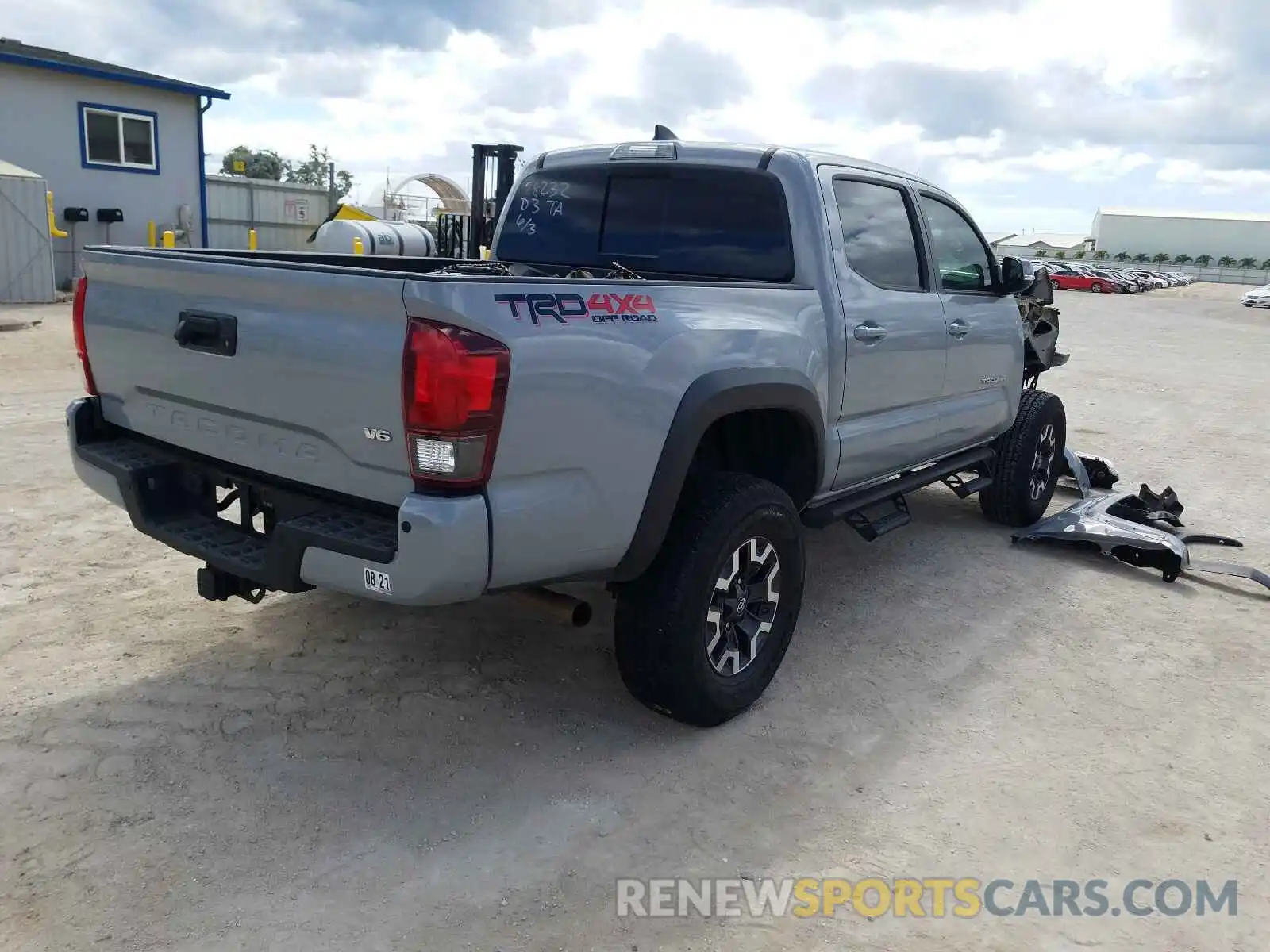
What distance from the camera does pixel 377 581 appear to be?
2.77 meters

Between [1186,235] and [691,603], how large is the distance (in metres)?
112

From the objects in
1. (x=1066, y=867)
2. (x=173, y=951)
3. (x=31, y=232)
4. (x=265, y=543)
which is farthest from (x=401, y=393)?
(x=31, y=232)

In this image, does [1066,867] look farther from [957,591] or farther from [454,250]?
[454,250]

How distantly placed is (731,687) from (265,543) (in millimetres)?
1643

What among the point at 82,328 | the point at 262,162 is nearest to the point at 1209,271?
the point at 262,162

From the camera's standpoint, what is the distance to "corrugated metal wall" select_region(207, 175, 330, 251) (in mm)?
23188

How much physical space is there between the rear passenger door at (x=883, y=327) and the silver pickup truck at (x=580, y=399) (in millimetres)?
16

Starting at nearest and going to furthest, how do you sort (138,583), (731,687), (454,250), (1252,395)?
(731,687) → (138,583) → (1252,395) → (454,250)

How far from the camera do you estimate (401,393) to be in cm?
266

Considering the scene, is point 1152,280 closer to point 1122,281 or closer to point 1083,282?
point 1122,281

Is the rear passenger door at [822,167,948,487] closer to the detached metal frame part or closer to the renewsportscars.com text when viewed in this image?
the detached metal frame part

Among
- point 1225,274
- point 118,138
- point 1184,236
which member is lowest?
point 1225,274

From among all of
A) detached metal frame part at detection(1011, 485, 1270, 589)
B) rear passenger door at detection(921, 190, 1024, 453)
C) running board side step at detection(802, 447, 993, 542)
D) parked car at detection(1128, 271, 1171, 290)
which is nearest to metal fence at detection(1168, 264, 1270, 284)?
parked car at detection(1128, 271, 1171, 290)

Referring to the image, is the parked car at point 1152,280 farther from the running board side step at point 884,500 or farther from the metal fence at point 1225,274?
the running board side step at point 884,500
